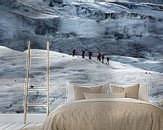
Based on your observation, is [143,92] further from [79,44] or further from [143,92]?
[79,44]

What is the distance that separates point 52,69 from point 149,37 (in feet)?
6.60

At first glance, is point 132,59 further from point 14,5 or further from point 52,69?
point 14,5

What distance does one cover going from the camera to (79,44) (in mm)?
6910

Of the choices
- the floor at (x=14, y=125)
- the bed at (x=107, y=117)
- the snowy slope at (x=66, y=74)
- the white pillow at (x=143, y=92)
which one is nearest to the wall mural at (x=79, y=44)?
the snowy slope at (x=66, y=74)

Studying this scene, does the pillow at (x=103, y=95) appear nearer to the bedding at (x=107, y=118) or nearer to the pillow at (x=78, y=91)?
the pillow at (x=78, y=91)

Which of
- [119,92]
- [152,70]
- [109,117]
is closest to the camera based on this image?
[109,117]

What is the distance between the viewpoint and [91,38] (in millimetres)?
6910

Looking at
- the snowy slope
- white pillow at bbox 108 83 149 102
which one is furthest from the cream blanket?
the snowy slope

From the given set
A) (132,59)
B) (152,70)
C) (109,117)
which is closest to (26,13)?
(132,59)

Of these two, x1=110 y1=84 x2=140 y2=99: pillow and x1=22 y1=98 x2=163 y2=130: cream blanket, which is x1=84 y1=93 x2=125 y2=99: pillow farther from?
x1=22 y1=98 x2=163 y2=130: cream blanket

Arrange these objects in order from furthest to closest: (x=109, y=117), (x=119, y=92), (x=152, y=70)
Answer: (x=152, y=70) < (x=119, y=92) < (x=109, y=117)

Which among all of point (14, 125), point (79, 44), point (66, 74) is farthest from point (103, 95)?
point (14, 125)

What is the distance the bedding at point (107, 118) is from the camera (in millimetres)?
4328

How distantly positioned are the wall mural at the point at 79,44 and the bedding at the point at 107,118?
2244mm
